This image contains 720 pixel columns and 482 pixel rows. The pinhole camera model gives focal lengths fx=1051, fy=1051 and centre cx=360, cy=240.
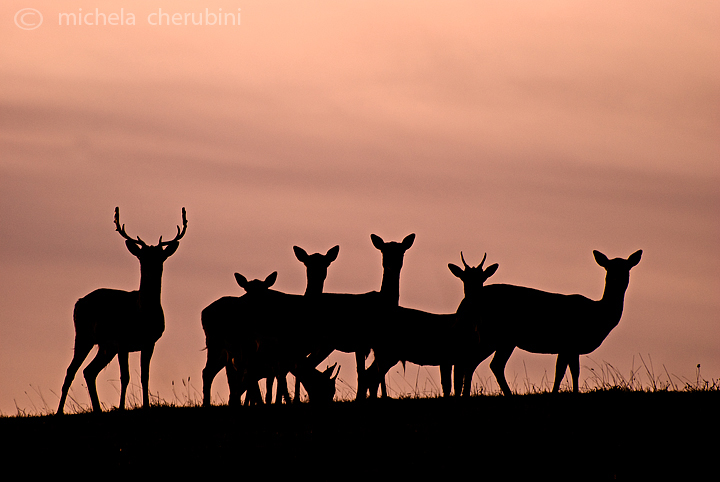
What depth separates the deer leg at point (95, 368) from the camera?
63.6 feet

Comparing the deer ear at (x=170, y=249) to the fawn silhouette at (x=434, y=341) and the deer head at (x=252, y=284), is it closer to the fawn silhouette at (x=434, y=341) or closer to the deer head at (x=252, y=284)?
the deer head at (x=252, y=284)

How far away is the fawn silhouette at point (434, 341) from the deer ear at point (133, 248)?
4670 mm

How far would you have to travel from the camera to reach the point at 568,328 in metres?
18.8

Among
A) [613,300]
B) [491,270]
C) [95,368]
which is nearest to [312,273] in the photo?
[491,270]

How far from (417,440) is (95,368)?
9020 millimetres

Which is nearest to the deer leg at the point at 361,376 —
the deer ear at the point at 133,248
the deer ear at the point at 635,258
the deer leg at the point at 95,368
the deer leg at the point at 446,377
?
the deer leg at the point at 446,377

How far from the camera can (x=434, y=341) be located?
18.2 meters

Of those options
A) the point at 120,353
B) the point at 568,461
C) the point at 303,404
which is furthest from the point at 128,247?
the point at 568,461

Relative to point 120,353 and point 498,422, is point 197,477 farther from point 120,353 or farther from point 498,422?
point 120,353

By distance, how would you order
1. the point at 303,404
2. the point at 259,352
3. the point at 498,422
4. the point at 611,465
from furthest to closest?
the point at 259,352, the point at 303,404, the point at 498,422, the point at 611,465

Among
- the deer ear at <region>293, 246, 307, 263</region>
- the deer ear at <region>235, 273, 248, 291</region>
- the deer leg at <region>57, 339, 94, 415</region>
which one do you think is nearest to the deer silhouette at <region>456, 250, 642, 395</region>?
the deer ear at <region>293, 246, 307, 263</region>

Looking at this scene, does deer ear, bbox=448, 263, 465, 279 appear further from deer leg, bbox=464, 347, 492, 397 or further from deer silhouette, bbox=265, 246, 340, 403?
deer silhouette, bbox=265, 246, 340, 403

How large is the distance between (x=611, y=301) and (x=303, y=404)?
20.5ft

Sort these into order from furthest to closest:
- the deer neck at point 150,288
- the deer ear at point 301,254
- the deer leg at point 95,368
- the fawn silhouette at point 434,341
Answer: the deer leg at point 95,368, the deer neck at point 150,288, the deer ear at point 301,254, the fawn silhouette at point 434,341
